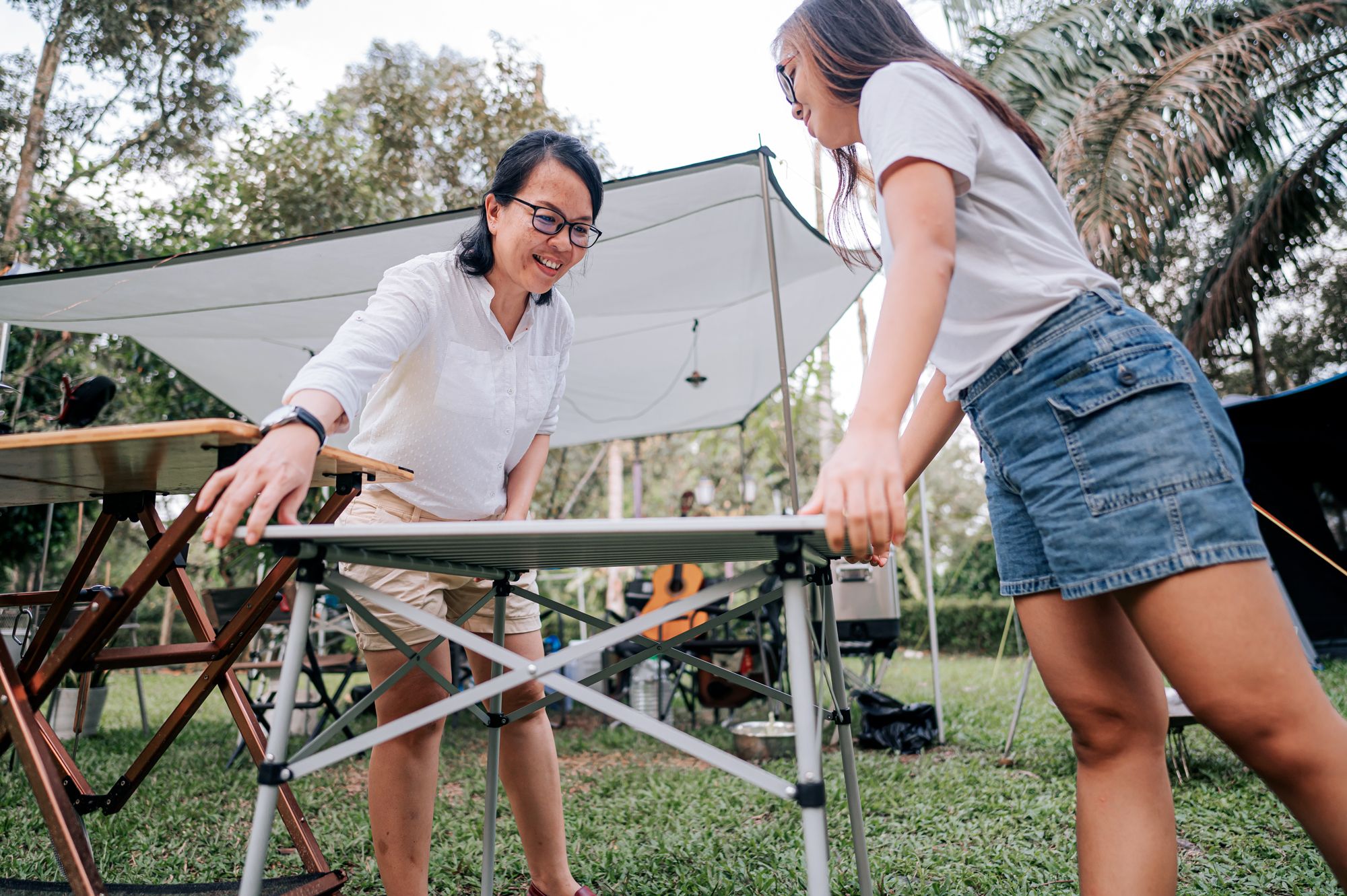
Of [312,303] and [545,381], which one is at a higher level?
[312,303]

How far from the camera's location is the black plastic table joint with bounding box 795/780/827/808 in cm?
81

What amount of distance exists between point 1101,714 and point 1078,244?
613 mm

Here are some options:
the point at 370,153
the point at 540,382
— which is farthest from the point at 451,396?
the point at 370,153

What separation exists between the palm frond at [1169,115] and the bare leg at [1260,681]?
17.9 ft

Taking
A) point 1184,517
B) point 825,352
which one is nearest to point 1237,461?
point 1184,517

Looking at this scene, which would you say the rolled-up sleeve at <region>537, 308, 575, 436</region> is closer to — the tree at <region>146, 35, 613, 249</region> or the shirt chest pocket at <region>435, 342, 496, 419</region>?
the shirt chest pocket at <region>435, 342, 496, 419</region>

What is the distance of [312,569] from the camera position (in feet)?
3.10

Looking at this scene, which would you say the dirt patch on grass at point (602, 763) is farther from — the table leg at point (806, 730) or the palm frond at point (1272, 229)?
the palm frond at point (1272, 229)

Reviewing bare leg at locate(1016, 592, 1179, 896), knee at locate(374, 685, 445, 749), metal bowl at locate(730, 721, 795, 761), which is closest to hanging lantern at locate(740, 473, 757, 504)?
metal bowl at locate(730, 721, 795, 761)

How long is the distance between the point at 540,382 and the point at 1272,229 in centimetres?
790

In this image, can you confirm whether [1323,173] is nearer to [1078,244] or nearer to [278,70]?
[1078,244]

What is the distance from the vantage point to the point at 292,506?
0.96 m

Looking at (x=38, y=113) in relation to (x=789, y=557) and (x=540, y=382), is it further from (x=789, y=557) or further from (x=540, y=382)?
(x=789, y=557)

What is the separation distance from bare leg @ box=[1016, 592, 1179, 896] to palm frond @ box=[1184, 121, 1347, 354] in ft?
25.6
